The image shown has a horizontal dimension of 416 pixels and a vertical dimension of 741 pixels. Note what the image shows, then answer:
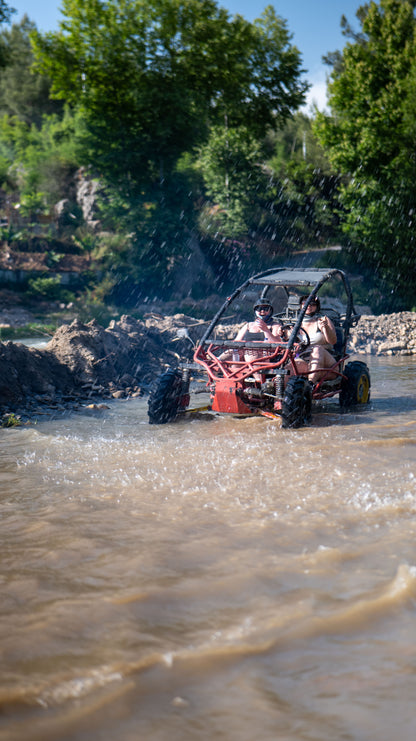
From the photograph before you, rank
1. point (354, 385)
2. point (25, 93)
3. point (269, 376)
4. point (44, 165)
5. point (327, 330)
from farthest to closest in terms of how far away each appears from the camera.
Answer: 1. point (25, 93)
2. point (44, 165)
3. point (354, 385)
4. point (327, 330)
5. point (269, 376)

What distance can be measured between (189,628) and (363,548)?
1321 millimetres

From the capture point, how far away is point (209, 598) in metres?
3.14

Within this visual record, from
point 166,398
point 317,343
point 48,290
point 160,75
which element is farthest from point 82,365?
point 160,75

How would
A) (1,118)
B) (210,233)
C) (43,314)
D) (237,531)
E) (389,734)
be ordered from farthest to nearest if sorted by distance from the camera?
1. (1,118)
2. (210,233)
3. (43,314)
4. (237,531)
5. (389,734)

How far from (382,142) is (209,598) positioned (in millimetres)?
23574

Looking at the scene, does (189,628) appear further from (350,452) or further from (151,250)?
(151,250)

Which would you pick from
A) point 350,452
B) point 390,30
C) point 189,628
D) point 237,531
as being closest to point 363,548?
point 237,531

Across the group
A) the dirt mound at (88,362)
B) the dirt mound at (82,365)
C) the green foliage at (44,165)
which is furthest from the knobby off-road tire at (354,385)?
the green foliage at (44,165)

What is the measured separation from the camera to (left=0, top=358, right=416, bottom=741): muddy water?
2275mm

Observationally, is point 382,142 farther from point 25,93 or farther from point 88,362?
point 25,93

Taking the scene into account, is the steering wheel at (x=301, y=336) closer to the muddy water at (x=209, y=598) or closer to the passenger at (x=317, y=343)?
the passenger at (x=317, y=343)

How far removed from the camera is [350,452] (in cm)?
631

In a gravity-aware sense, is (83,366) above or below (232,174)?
below

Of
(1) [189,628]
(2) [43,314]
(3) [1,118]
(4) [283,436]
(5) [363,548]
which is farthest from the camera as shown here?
(3) [1,118]
